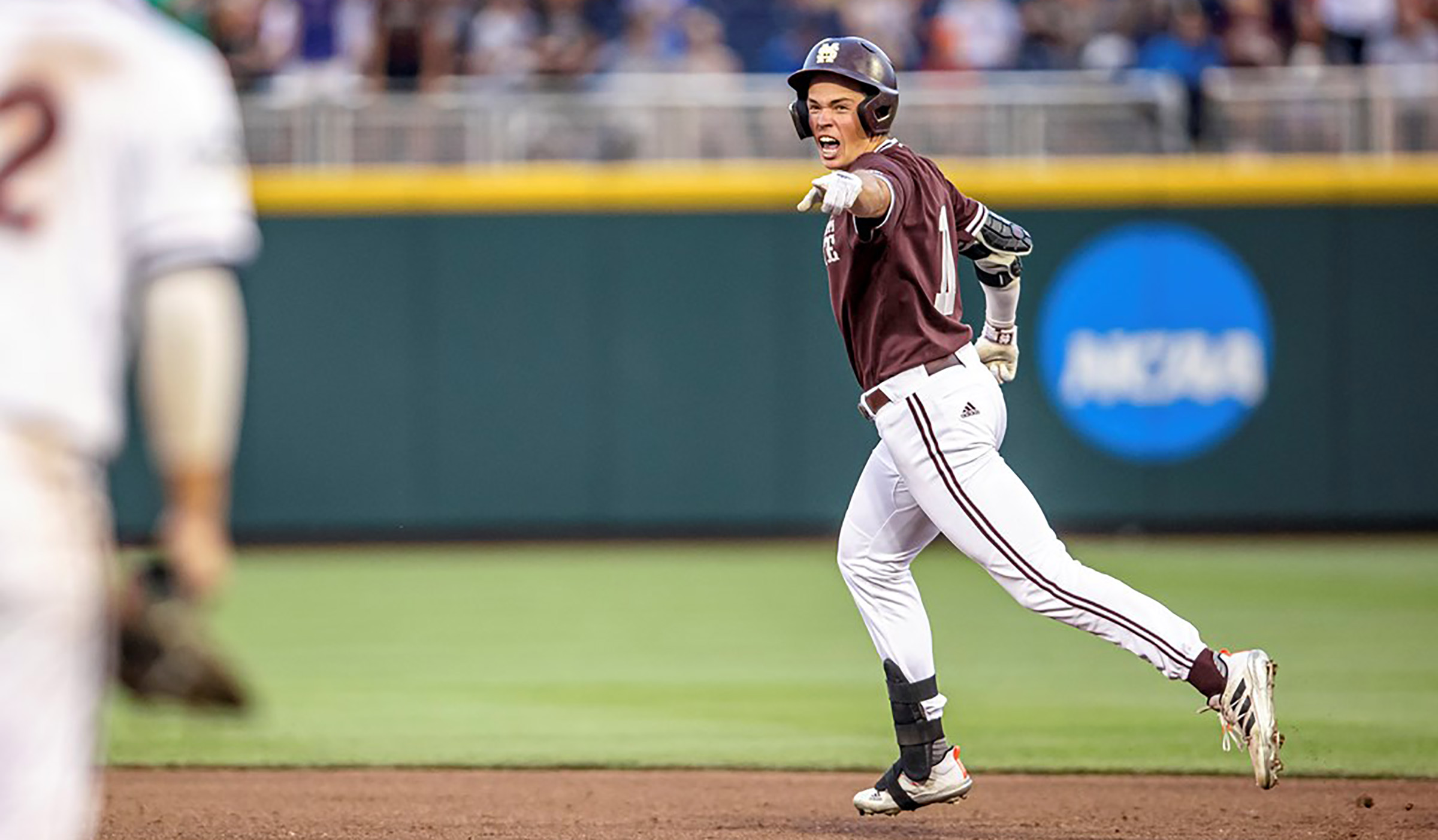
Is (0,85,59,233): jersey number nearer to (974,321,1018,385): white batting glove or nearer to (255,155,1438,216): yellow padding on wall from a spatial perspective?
(974,321,1018,385): white batting glove

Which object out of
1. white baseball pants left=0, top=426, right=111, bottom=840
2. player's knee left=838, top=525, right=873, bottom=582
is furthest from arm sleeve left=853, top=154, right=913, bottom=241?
white baseball pants left=0, top=426, right=111, bottom=840

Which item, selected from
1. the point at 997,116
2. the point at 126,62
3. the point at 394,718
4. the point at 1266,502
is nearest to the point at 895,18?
the point at 997,116

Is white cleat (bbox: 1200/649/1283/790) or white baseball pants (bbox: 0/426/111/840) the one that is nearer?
white baseball pants (bbox: 0/426/111/840)

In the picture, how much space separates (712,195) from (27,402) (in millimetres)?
13880

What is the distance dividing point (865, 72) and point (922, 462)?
1126 mm

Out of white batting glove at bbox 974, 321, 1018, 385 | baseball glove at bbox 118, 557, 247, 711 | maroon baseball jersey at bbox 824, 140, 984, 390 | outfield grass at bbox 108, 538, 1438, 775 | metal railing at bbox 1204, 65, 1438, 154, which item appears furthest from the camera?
metal railing at bbox 1204, 65, 1438, 154

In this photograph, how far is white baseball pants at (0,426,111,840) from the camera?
8.82 ft

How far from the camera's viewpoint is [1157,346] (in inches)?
644

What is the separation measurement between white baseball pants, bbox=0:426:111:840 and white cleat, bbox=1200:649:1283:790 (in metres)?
3.70

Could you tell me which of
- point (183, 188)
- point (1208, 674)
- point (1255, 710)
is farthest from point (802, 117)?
point (183, 188)

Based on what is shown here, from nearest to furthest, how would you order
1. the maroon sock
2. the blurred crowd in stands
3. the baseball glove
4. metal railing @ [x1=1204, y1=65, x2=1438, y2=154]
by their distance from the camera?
the baseball glove < the maroon sock < metal railing @ [x1=1204, y1=65, x2=1438, y2=154] < the blurred crowd in stands

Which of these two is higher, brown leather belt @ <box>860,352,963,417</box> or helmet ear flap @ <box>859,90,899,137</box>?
helmet ear flap @ <box>859,90,899,137</box>

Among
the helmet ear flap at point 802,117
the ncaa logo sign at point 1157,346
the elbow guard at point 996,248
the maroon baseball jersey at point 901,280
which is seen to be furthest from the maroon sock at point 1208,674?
the ncaa logo sign at point 1157,346

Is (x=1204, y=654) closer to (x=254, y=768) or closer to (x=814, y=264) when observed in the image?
(x=254, y=768)
